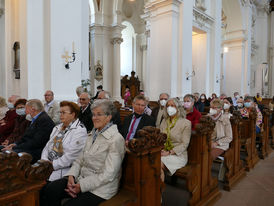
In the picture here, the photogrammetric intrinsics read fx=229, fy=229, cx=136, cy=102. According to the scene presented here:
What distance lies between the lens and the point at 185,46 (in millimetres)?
9484

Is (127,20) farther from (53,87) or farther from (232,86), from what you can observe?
(53,87)

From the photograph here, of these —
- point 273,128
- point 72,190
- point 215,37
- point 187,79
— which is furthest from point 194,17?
point 72,190

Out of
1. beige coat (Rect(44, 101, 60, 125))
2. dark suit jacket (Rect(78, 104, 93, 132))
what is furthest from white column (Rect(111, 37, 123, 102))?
dark suit jacket (Rect(78, 104, 93, 132))

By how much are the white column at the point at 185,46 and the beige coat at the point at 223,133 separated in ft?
17.3

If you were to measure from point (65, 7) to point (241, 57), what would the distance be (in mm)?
13462

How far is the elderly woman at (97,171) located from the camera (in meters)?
2.17

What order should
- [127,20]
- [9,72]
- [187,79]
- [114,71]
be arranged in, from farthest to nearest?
[127,20], [114,71], [187,79], [9,72]

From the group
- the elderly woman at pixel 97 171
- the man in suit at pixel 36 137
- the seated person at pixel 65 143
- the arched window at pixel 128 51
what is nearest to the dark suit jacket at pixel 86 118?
the man in suit at pixel 36 137

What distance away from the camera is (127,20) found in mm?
18844

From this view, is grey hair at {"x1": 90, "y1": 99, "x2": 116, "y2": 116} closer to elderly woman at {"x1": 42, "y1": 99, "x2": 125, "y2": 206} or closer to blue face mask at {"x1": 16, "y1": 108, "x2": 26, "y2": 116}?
elderly woman at {"x1": 42, "y1": 99, "x2": 125, "y2": 206}

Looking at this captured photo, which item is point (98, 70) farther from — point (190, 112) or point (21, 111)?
point (190, 112)

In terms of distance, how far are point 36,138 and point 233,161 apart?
3335 millimetres

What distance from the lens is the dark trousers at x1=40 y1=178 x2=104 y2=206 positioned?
2.12 metres

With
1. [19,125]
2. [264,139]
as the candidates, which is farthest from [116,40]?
[19,125]
